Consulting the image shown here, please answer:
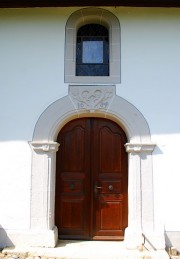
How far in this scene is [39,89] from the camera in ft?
16.9

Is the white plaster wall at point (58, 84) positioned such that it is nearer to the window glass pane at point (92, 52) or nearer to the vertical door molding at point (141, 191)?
the vertical door molding at point (141, 191)

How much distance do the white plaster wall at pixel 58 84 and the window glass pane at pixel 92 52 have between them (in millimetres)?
465

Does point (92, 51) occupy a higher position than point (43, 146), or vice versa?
point (92, 51)

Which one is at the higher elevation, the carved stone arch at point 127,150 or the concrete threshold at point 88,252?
the carved stone arch at point 127,150

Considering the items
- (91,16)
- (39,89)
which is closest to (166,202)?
(39,89)

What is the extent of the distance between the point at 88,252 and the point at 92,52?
138 inches

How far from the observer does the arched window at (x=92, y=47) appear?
5172 mm

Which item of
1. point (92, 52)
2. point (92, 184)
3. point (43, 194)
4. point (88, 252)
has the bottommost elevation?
point (88, 252)

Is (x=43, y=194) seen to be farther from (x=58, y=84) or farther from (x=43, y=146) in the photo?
(x=58, y=84)

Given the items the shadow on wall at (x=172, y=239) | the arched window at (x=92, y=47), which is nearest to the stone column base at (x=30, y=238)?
the shadow on wall at (x=172, y=239)

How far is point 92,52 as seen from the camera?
5504 mm
